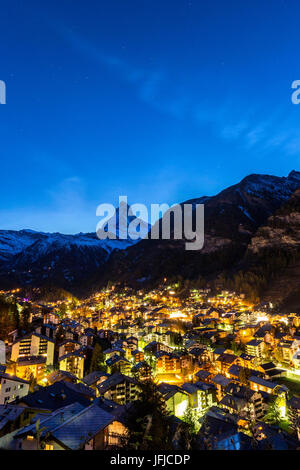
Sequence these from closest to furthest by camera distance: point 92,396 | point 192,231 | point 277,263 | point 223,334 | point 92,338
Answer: point 92,396, point 92,338, point 223,334, point 277,263, point 192,231

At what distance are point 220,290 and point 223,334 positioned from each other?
121 ft

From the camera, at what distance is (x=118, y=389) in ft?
84.3

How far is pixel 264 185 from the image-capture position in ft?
602

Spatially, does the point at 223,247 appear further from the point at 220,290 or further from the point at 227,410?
the point at 227,410

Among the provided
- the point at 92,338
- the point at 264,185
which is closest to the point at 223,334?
the point at 92,338

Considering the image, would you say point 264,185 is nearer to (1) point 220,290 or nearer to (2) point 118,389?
(1) point 220,290
